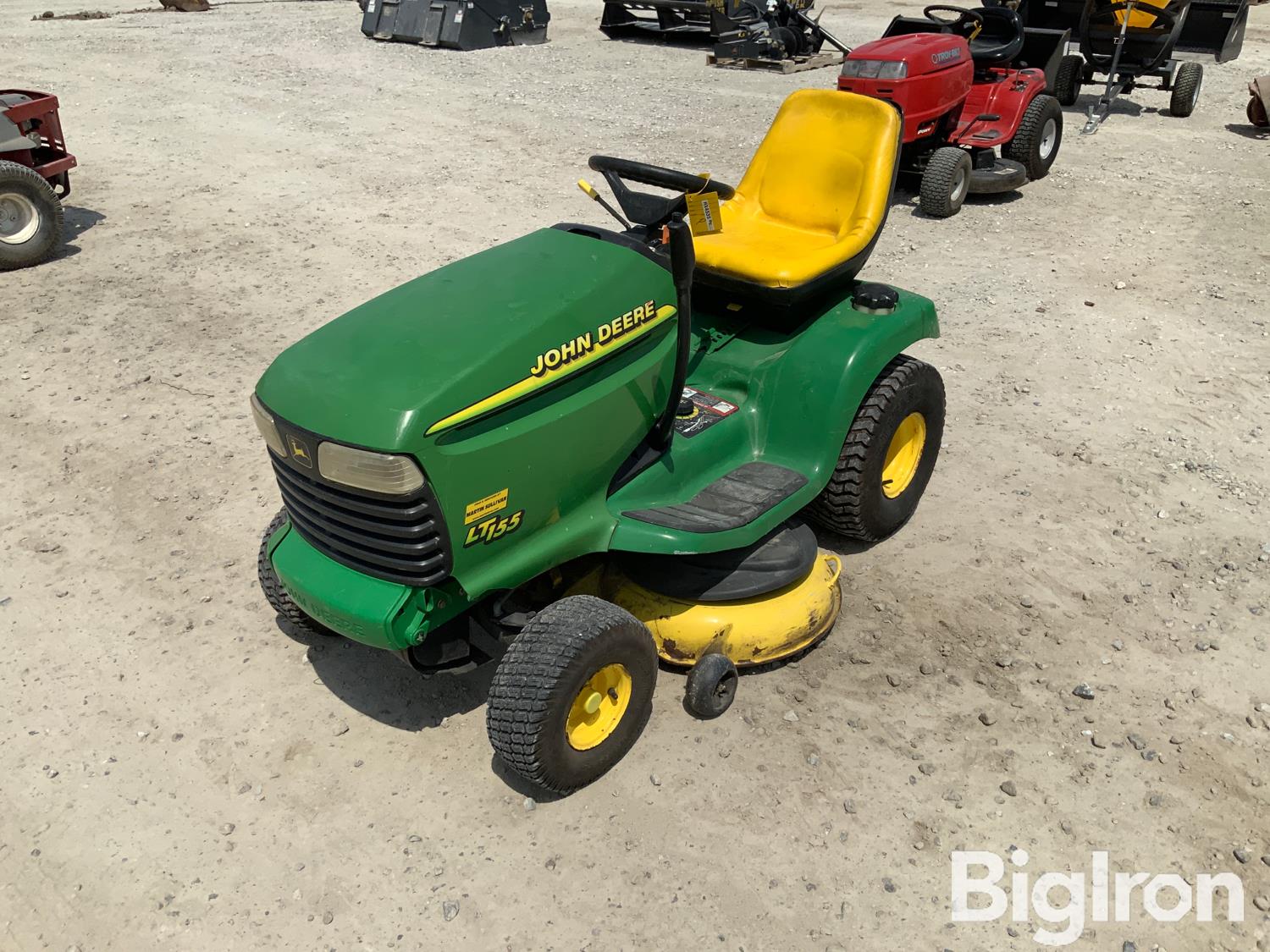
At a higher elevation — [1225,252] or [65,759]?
[1225,252]

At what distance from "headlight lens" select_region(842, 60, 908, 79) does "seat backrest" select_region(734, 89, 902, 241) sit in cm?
354

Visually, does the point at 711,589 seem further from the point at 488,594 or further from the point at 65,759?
the point at 65,759

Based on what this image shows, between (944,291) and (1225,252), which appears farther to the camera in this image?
(1225,252)

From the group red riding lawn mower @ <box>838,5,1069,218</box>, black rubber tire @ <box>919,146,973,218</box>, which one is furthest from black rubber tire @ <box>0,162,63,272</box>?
black rubber tire @ <box>919,146,973,218</box>

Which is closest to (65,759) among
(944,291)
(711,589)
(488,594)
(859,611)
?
(488,594)

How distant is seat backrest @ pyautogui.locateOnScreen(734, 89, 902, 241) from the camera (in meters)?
3.75

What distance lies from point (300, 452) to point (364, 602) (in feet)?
1.37

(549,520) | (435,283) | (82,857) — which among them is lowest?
(82,857)

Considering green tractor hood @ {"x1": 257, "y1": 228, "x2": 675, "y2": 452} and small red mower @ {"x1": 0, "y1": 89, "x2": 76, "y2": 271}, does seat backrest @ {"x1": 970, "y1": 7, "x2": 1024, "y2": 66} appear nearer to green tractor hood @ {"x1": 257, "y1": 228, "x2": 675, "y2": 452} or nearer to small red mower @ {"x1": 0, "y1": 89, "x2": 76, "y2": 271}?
green tractor hood @ {"x1": 257, "y1": 228, "x2": 675, "y2": 452}

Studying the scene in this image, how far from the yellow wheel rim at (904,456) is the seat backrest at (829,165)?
0.77 metres

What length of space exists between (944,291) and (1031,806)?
157 inches

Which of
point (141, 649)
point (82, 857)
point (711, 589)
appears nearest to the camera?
point (82, 857)

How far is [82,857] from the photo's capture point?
275 centimetres

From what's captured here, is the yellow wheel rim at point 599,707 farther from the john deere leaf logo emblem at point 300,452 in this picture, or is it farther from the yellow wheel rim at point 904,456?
the yellow wheel rim at point 904,456
